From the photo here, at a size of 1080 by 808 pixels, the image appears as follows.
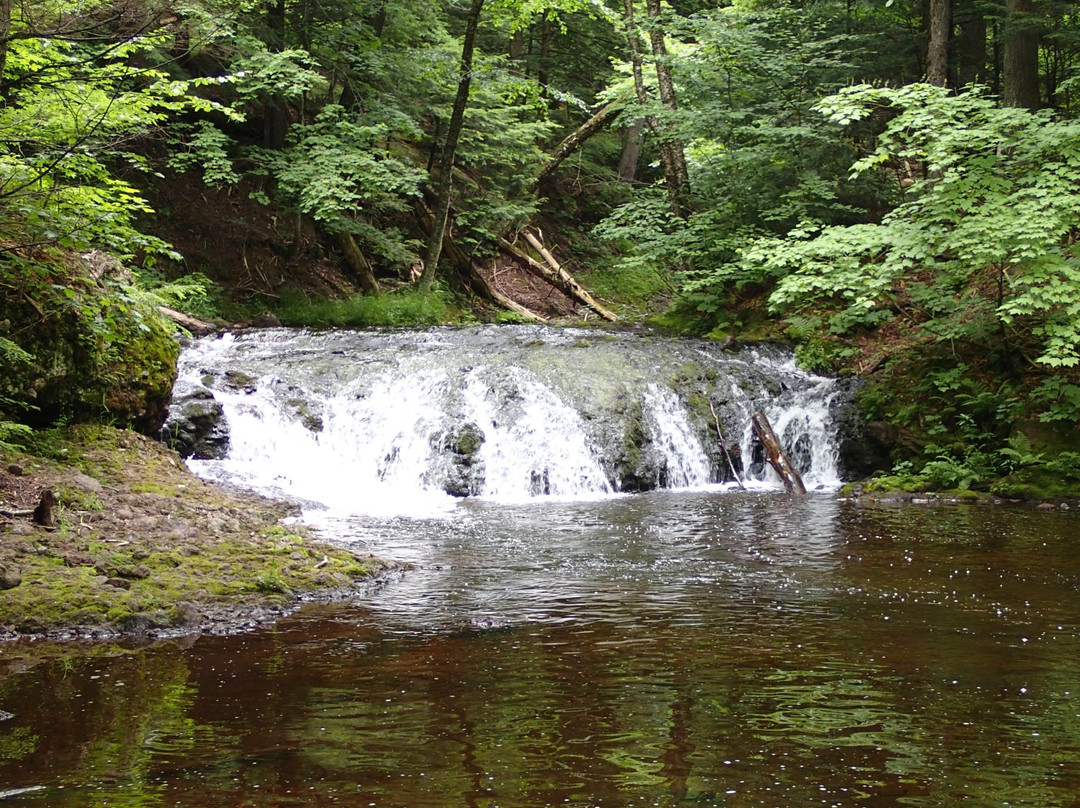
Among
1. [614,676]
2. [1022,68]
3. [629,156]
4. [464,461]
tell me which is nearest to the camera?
[614,676]

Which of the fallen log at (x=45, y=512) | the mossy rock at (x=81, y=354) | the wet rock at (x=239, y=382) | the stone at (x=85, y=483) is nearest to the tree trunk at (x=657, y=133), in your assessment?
the wet rock at (x=239, y=382)

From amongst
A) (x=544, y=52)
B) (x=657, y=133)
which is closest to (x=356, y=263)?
(x=657, y=133)

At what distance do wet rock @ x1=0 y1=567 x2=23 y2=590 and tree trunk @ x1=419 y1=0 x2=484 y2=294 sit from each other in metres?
14.6

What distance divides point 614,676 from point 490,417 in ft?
28.6

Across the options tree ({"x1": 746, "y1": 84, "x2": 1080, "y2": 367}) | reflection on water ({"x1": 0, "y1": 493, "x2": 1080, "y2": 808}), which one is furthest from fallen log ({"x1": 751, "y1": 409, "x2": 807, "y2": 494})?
reflection on water ({"x1": 0, "y1": 493, "x2": 1080, "y2": 808})

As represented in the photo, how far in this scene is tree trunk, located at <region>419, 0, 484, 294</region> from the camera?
18359mm

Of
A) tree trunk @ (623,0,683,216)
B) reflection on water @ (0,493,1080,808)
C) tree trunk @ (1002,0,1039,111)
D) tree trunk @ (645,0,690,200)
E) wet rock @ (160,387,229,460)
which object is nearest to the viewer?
reflection on water @ (0,493,1080,808)

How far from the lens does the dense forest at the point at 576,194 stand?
8.16 m

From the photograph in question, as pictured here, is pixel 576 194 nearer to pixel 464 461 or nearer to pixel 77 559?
pixel 464 461

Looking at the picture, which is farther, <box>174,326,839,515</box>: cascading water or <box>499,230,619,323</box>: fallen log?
<box>499,230,619,323</box>: fallen log

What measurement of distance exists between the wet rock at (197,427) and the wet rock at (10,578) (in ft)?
20.2

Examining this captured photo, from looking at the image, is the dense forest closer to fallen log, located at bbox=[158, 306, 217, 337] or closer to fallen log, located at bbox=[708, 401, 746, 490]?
fallen log, located at bbox=[158, 306, 217, 337]

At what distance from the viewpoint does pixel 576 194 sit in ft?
90.4

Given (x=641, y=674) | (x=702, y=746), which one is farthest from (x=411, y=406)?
(x=702, y=746)
